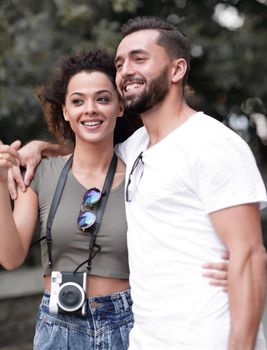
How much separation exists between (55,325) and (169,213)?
0.77 m

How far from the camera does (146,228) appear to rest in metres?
2.42

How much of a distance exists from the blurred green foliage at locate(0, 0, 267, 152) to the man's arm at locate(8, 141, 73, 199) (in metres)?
2.63

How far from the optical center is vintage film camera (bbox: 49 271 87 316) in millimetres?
2773

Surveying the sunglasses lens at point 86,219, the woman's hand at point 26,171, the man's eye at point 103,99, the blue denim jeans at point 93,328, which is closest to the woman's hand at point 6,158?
the woman's hand at point 26,171

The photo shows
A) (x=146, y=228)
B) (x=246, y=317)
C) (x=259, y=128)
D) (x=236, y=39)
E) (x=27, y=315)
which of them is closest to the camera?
(x=246, y=317)

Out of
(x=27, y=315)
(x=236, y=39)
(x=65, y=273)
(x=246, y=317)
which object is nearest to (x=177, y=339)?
(x=246, y=317)

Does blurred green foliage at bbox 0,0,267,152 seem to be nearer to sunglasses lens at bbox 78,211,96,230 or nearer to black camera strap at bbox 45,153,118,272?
black camera strap at bbox 45,153,118,272

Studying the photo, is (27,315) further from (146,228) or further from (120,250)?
(146,228)

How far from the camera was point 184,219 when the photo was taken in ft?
7.70

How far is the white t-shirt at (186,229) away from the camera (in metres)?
2.27

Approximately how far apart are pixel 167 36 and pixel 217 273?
87 cm

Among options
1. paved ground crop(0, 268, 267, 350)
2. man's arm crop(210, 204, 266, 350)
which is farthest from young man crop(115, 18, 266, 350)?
paved ground crop(0, 268, 267, 350)

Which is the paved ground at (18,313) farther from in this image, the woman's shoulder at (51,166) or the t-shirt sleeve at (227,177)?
the t-shirt sleeve at (227,177)

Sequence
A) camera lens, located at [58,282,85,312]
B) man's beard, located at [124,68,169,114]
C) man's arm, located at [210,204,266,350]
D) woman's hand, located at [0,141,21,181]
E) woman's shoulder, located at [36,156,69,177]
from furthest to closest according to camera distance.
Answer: woman's shoulder, located at [36,156,69,177] < camera lens, located at [58,282,85,312] < woman's hand, located at [0,141,21,181] < man's beard, located at [124,68,169,114] < man's arm, located at [210,204,266,350]
